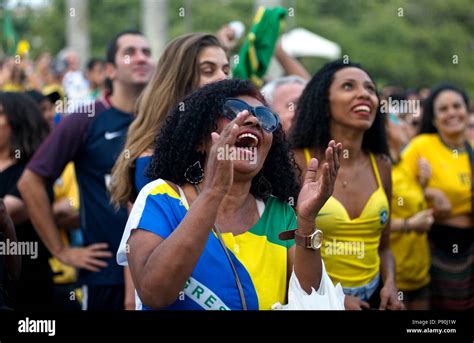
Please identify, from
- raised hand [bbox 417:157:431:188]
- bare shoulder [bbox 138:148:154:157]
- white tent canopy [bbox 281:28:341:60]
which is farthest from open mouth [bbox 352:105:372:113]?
white tent canopy [bbox 281:28:341:60]

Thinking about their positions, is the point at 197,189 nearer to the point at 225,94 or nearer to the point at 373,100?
the point at 225,94

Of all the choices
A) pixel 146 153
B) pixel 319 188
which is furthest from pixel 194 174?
pixel 146 153

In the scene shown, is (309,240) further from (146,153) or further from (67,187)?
(67,187)

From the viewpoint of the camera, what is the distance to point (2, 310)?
316cm

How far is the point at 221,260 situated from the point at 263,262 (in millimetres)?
159

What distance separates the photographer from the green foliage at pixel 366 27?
30672 mm

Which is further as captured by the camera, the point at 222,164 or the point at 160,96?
the point at 160,96

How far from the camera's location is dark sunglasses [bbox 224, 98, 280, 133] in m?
3.09

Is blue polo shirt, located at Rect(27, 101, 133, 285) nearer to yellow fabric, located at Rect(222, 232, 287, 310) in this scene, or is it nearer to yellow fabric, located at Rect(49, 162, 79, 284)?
yellow fabric, located at Rect(49, 162, 79, 284)

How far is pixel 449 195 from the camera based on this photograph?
639cm

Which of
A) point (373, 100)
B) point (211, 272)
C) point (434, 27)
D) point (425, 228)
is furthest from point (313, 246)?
point (434, 27)

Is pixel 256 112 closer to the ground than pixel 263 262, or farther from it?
farther from it

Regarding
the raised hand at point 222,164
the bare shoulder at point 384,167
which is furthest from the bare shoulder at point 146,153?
the raised hand at point 222,164

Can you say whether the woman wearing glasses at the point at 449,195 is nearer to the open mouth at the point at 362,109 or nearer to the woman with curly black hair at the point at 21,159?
the open mouth at the point at 362,109
